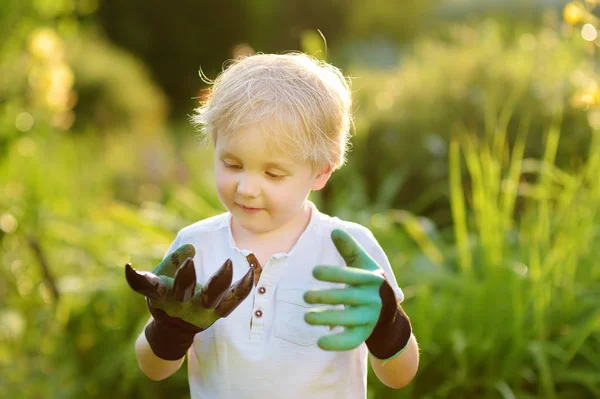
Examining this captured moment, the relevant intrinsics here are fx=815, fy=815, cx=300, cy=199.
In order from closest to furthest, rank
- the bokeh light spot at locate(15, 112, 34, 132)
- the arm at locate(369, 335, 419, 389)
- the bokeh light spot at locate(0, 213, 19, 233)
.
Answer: the arm at locate(369, 335, 419, 389)
the bokeh light spot at locate(0, 213, 19, 233)
the bokeh light spot at locate(15, 112, 34, 132)

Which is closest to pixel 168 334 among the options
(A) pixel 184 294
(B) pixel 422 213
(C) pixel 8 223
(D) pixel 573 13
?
(A) pixel 184 294

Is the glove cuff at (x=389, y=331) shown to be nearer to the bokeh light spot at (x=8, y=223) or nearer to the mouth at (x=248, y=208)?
the mouth at (x=248, y=208)

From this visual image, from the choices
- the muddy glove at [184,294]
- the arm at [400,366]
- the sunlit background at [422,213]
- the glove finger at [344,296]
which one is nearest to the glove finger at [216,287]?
the muddy glove at [184,294]

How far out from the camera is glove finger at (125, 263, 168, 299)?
135cm

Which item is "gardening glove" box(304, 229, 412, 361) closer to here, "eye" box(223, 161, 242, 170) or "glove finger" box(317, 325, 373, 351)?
"glove finger" box(317, 325, 373, 351)

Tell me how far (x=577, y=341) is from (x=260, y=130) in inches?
71.0

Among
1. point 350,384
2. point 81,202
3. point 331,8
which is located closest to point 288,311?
point 350,384

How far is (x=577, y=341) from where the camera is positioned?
9.20 ft

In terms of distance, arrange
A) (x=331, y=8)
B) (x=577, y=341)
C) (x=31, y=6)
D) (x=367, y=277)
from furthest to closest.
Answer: (x=331, y=8) → (x=31, y=6) → (x=577, y=341) → (x=367, y=277)

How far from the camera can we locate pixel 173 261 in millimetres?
1468

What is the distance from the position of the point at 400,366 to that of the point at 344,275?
1.04 ft

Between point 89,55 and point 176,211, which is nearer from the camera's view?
point 176,211

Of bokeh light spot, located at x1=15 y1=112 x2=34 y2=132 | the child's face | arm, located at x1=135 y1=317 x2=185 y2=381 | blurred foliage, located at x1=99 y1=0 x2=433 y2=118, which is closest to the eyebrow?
the child's face

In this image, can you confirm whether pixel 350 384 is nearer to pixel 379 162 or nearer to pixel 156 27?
pixel 379 162
